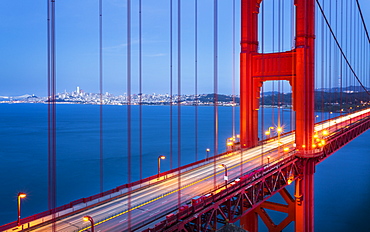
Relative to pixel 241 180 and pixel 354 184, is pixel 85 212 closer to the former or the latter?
pixel 241 180

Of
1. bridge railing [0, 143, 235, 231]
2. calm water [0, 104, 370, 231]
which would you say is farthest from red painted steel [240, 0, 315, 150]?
bridge railing [0, 143, 235, 231]

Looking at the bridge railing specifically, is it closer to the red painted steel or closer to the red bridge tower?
the red bridge tower

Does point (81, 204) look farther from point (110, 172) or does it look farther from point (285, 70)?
point (110, 172)

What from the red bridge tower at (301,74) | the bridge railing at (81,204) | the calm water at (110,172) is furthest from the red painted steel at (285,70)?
the bridge railing at (81,204)

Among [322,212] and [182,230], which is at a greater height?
[182,230]

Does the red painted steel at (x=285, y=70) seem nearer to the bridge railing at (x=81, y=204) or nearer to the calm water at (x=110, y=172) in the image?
the calm water at (x=110, y=172)

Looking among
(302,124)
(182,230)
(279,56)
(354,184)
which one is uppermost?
(279,56)

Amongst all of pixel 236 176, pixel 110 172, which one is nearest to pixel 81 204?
pixel 236 176

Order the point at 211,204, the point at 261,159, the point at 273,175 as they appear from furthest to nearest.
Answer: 1. the point at 261,159
2. the point at 273,175
3. the point at 211,204

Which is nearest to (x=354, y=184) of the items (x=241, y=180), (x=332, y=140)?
(x=332, y=140)
